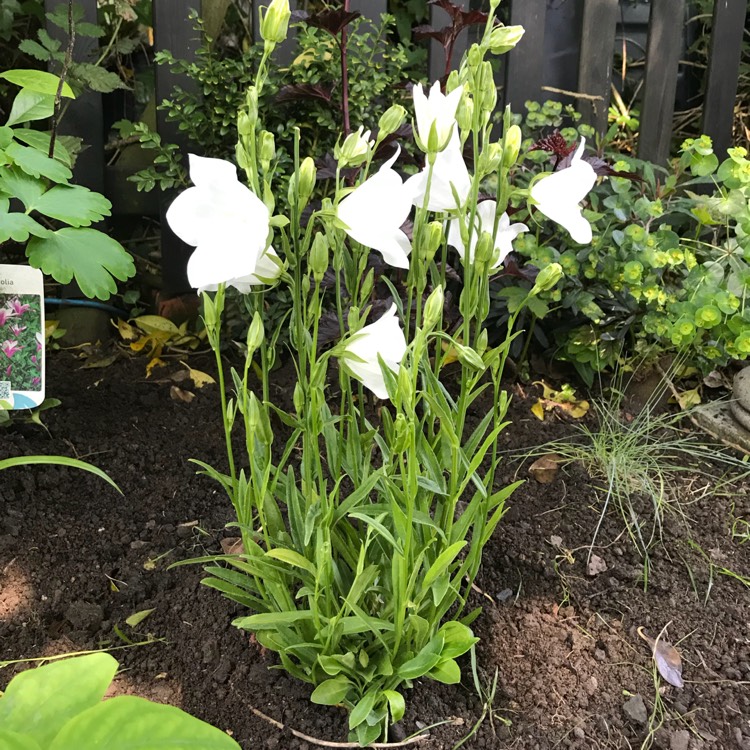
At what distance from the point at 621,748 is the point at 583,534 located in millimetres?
478

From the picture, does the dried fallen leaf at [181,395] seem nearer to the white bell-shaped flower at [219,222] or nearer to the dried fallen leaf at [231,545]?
the dried fallen leaf at [231,545]

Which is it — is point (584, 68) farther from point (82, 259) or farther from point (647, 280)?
point (82, 259)

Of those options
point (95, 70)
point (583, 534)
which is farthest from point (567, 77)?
point (583, 534)

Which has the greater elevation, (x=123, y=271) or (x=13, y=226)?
(x=13, y=226)

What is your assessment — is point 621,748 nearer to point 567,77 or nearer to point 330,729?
point 330,729

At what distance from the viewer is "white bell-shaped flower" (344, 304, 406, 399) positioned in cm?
86

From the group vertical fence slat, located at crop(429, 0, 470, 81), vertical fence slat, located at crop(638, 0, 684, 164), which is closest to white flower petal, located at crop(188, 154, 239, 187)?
vertical fence slat, located at crop(429, 0, 470, 81)

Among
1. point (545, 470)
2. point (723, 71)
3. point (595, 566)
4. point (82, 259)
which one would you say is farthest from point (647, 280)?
point (82, 259)

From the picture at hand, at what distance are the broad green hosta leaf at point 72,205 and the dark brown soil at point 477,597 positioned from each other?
541mm

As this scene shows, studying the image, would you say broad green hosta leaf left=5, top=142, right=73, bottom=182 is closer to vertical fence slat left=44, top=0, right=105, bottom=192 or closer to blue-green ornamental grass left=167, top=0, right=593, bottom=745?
blue-green ornamental grass left=167, top=0, right=593, bottom=745

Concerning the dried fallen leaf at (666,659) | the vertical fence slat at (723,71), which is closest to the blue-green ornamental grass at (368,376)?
the dried fallen leaf at (666,659)

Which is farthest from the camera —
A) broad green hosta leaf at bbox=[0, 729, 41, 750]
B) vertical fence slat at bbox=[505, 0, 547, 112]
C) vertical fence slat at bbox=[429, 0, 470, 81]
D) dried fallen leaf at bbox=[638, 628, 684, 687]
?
Result: vertical fence slat at bbox=[505, 0, 547, 112]

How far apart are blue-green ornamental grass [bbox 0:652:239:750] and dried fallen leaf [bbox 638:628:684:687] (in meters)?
0.89

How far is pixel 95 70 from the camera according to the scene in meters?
1.92
